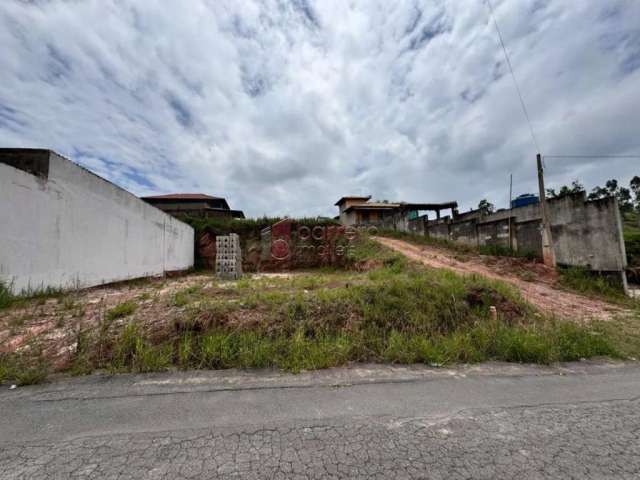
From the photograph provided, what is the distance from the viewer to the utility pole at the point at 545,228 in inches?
311

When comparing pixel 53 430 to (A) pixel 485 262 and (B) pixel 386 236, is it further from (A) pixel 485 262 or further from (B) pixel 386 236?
(B) pixel 386 236

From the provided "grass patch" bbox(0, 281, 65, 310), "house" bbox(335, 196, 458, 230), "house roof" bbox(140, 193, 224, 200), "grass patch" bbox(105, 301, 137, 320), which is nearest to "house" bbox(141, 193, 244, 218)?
"house roof" bbox(140, 193, 224, 200)

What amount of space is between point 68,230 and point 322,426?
7432mm

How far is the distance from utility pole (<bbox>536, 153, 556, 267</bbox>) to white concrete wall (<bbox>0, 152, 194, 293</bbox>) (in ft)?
42.7

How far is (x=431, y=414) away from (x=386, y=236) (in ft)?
52.2

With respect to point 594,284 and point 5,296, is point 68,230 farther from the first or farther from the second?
point 594,284

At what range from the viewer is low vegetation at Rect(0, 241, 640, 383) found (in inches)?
103

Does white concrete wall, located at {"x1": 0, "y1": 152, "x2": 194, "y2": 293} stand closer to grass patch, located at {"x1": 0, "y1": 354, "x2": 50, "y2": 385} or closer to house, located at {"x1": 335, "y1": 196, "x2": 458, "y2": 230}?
grass patch, located at {"x1": 0, "y1": 354, "x2": 50, "y2": 385}

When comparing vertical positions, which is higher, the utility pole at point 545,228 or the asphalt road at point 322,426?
the utility pole at point 545,228

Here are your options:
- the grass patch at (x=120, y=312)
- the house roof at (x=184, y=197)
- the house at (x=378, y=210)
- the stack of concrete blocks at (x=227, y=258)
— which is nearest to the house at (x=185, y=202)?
the house roof at (x=184, y=197)

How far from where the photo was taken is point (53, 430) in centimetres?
161

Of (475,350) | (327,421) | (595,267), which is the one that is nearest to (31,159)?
(327,421)

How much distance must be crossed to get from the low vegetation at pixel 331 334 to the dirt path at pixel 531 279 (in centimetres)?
135

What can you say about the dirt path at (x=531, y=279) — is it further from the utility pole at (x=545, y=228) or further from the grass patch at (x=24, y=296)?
the grass patch at (x=24, y=296)
